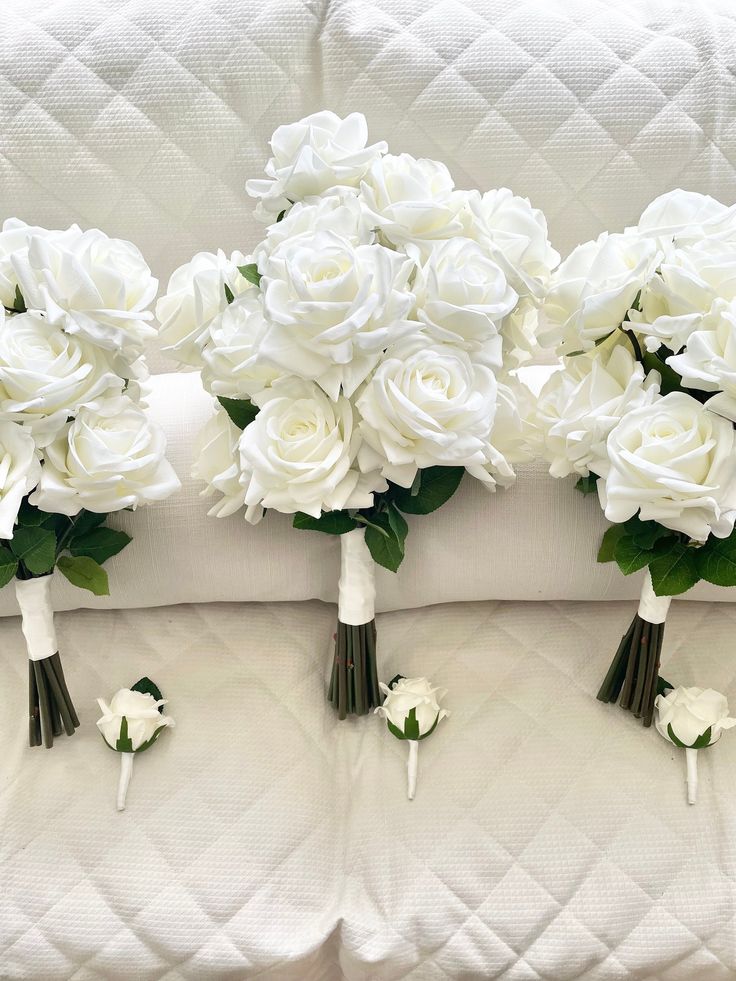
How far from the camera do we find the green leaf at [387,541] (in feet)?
2.34

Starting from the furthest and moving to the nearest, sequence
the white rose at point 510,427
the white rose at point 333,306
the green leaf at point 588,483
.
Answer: the green leaf at point 588,483
the white rose at point 510,427
the white rose at point 333,306

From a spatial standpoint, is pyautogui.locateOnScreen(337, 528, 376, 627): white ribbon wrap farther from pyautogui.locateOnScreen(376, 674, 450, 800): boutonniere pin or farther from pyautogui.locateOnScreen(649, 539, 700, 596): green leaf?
pyautogui.locateOnScreen(649, 539, 700, 596): green leaf

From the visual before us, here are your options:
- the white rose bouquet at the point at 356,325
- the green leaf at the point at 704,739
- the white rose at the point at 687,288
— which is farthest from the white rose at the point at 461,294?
the green leaf at the point at 704,739

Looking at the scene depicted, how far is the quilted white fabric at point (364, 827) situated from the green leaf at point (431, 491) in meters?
0.22

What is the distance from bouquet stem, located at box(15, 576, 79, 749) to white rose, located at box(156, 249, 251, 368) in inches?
10.1

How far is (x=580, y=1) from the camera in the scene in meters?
0.88

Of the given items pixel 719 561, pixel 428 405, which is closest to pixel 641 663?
pixel 719 561

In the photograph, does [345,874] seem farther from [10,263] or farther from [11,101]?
[11,101]

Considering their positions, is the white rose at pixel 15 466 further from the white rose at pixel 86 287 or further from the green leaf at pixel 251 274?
the green leaf at pixel 251 274

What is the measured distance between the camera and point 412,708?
2.53 feet

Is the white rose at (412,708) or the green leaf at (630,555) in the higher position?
the green leaf at (630,555)

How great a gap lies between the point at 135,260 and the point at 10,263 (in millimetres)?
95

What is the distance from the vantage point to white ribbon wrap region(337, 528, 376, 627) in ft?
2.48

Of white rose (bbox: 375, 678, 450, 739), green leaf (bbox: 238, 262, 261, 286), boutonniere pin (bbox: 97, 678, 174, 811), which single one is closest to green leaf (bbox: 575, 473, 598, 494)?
white rose (bbox: 375, 678, 450, 739)
